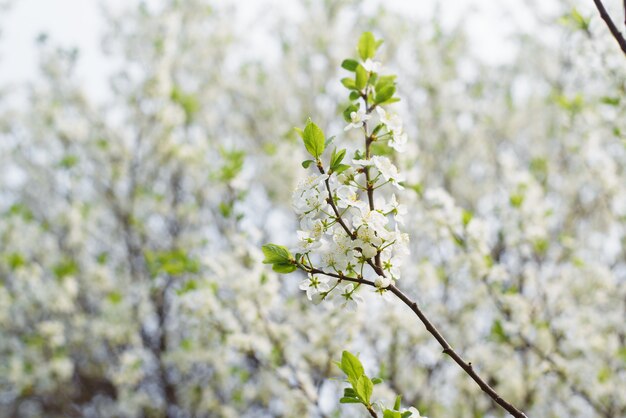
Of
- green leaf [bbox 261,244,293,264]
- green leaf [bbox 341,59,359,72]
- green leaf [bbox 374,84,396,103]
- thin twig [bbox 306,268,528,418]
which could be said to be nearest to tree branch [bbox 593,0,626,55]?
green leaf [bbox 374,84,396,103]

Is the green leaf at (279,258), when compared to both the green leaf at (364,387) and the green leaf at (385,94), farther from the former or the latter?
the green leaf at (385,94)

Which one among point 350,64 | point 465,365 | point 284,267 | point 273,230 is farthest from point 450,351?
point 273,230

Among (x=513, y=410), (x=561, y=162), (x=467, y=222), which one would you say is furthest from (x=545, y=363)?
(x=561, y=162)

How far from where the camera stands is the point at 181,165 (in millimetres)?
7992

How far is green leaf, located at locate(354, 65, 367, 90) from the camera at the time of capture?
1.77 meters

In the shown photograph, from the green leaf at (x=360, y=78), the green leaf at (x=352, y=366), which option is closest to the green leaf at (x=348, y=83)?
the green leaf at (x=360, y=78)

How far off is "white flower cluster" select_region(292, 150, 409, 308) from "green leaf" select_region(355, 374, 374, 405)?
0.21 m

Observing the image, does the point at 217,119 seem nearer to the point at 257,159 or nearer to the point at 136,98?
the point at 257,159

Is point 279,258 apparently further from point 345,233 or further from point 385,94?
point 385,94

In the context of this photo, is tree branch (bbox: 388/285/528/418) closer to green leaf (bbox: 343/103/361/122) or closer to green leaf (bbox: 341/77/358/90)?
green leaf (bbox: 343/103/361/122)

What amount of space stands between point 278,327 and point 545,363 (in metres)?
2.14

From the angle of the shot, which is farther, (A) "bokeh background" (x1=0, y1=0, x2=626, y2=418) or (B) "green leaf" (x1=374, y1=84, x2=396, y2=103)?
(A) "bokeh background" (x1=0, y1=0, x2=626, y2=418)

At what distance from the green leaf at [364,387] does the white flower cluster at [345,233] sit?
213 millimetres

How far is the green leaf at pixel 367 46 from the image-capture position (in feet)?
6.16
